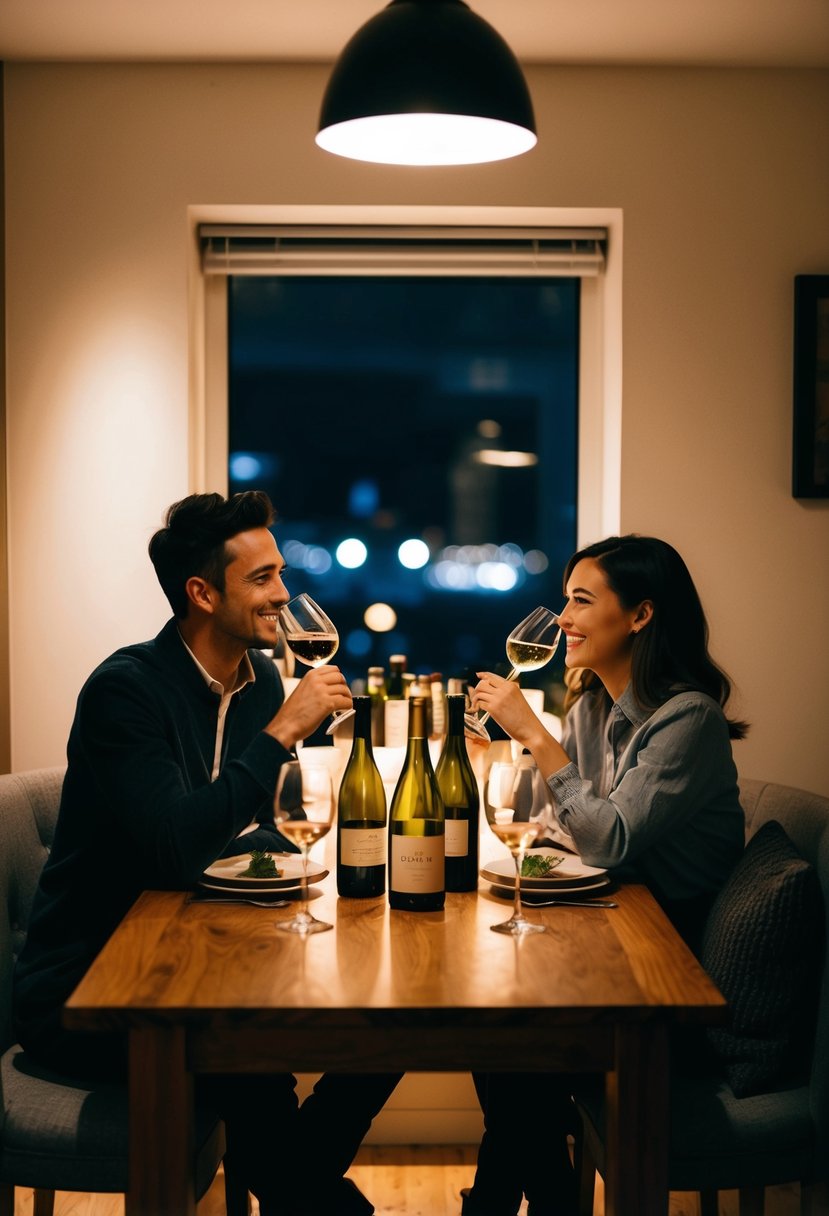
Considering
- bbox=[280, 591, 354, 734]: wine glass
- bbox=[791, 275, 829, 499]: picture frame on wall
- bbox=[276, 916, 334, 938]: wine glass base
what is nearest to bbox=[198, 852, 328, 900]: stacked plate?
bbox=[276, 916, 334, 938]: wine glass base

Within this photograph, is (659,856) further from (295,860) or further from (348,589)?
(348,589)

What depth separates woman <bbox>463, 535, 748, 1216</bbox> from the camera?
1.89 metres

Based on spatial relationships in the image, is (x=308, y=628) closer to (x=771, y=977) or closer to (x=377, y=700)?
(x=771, y=977)

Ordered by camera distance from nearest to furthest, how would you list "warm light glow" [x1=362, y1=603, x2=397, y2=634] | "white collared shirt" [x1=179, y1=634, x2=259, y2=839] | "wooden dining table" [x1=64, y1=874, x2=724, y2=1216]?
"wooden dining table" [x1=64, y1=874, x2=724, y2=1216]
"white collared shirt" [x1=179, y1=634, x2=259, y2=839]
"warm light glow" [x1=362, y1=603, x2=397, y2=634]

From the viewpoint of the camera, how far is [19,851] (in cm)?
202

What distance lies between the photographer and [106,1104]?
5.60 feet

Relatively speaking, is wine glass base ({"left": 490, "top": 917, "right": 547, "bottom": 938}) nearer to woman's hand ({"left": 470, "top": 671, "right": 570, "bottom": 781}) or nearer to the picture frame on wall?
woman's hand ({"left": 470, "top": 671, "right": 570, "bottom": 781})

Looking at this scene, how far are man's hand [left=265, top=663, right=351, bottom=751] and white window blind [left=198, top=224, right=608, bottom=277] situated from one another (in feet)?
5.99

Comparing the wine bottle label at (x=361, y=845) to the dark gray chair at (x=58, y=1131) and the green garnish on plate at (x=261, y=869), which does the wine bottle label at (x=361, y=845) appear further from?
the dark gray chair at (x=58, y=1131)

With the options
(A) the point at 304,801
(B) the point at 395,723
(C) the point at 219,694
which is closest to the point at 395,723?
(B) the point at 395,723

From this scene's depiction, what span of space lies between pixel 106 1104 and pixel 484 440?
2327mm

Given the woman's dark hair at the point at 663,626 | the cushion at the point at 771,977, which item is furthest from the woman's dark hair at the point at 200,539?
the cushion at the point at 771,977

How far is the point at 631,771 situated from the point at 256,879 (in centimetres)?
61

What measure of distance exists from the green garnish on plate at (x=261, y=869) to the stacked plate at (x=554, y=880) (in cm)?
32
